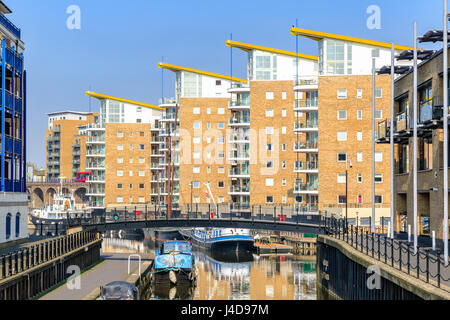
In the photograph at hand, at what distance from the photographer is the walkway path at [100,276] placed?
41281 millimetres

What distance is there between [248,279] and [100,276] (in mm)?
15062

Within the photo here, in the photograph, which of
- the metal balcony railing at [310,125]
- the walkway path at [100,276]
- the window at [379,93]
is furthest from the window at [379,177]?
the walkway path at [100,276]

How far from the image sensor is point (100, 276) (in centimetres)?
5056

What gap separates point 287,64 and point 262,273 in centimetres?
4510

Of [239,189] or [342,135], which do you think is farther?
[239,189]

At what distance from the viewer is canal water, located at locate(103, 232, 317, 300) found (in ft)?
169

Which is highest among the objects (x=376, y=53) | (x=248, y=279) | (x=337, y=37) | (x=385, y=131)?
(x=337, y=37)

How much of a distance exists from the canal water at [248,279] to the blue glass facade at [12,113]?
14.6 metres

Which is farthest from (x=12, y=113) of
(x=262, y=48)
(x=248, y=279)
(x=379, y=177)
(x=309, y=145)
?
(x=262, y=48)

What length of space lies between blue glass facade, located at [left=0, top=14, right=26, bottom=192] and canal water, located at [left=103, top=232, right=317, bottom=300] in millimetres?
14641

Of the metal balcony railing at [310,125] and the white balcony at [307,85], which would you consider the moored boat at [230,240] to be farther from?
the white balcony at [307,85]

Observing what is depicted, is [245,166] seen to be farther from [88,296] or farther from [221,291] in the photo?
[88,296]

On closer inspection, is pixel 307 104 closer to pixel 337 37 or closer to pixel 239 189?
pixel 337 37
